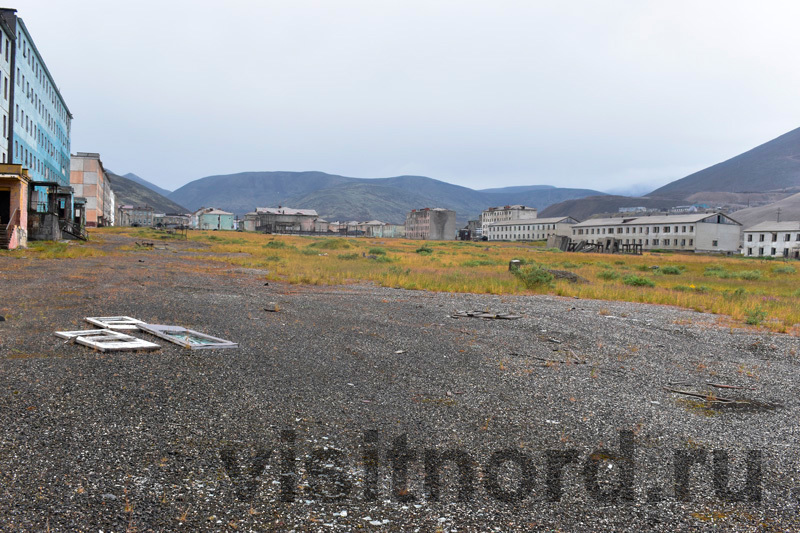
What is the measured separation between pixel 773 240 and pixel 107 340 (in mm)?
96619

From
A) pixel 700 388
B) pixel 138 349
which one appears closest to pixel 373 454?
pixel 138 349

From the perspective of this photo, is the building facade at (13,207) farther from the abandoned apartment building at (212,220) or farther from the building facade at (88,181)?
the abandoned apartment building at (212,220)

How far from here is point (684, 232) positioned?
90.0 meters

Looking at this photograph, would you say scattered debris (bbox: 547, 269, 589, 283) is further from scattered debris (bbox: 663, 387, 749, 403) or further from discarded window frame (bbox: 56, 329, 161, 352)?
discarded window frame (bbox: 56, 329, 161, 352)

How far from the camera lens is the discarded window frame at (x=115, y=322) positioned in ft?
30.1

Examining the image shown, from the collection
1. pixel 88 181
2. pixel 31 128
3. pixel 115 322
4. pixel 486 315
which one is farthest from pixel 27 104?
pixel 486 315

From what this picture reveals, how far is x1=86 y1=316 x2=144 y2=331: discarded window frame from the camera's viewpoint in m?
9.16

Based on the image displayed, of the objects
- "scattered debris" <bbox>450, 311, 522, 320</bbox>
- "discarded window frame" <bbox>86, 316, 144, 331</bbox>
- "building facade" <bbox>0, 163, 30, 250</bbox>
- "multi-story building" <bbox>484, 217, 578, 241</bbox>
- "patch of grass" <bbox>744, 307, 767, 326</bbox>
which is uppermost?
"multi-story building" <bbox>484, 217, 578, 241</bbox>

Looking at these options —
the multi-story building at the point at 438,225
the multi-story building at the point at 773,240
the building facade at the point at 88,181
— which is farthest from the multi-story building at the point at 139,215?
the multi-story building at the point at 773,240

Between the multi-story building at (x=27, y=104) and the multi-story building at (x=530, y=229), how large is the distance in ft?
323

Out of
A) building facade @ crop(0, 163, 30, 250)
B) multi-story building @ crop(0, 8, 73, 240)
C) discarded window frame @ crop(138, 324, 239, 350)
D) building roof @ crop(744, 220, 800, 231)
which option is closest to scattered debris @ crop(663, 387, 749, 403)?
discarded window frame @ crop(138, 324, 239, 350)

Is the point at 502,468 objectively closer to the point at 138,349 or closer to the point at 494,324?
the point at 138,349

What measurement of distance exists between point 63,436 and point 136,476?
1160 mm

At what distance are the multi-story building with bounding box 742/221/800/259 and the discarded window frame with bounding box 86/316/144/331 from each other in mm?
90625
